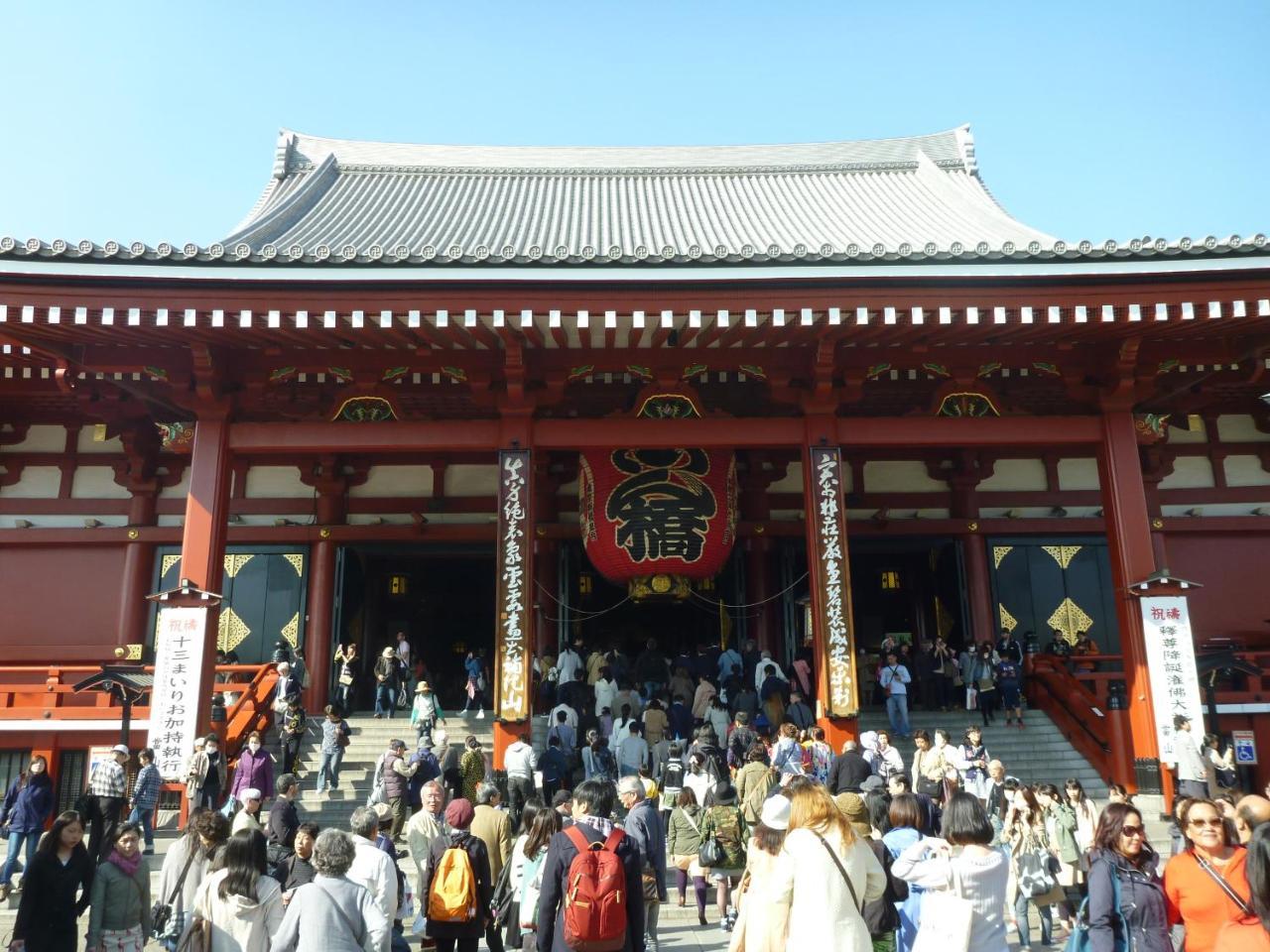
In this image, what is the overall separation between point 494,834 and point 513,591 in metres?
4.98

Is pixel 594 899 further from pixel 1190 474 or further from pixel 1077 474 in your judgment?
pixel 1190 474

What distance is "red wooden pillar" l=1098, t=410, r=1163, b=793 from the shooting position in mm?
11008

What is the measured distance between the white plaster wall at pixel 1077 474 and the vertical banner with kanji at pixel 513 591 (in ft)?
31.4

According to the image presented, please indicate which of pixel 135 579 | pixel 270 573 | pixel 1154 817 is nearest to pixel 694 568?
pixel 1154 817

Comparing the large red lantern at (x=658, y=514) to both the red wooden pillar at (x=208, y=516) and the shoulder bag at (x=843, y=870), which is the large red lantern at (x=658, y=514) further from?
the shoulder bag at (x=843, y=870)

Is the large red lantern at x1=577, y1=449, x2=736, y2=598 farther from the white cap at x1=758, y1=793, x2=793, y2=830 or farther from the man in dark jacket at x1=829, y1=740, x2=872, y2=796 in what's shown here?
the white cap at x1=758, y1=793, x2=793, y2=830

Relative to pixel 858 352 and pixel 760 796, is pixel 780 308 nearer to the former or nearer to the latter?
pixel 858 352

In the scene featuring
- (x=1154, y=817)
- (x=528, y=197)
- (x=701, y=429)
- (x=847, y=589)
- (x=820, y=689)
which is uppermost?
(x=528, y=197)

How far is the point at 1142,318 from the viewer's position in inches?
421

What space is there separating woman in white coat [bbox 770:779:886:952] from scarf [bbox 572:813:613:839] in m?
1.01

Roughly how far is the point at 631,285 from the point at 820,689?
16.8ft

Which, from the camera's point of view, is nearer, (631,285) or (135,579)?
(631,285)

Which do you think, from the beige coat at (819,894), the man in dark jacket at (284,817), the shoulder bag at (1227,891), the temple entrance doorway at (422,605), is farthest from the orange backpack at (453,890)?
the temple entrance doorway at (422,605)

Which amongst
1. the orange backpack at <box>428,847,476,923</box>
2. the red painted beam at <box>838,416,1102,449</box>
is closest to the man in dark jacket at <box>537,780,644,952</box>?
the orange backpack at <box>428,847,476,923</box>
